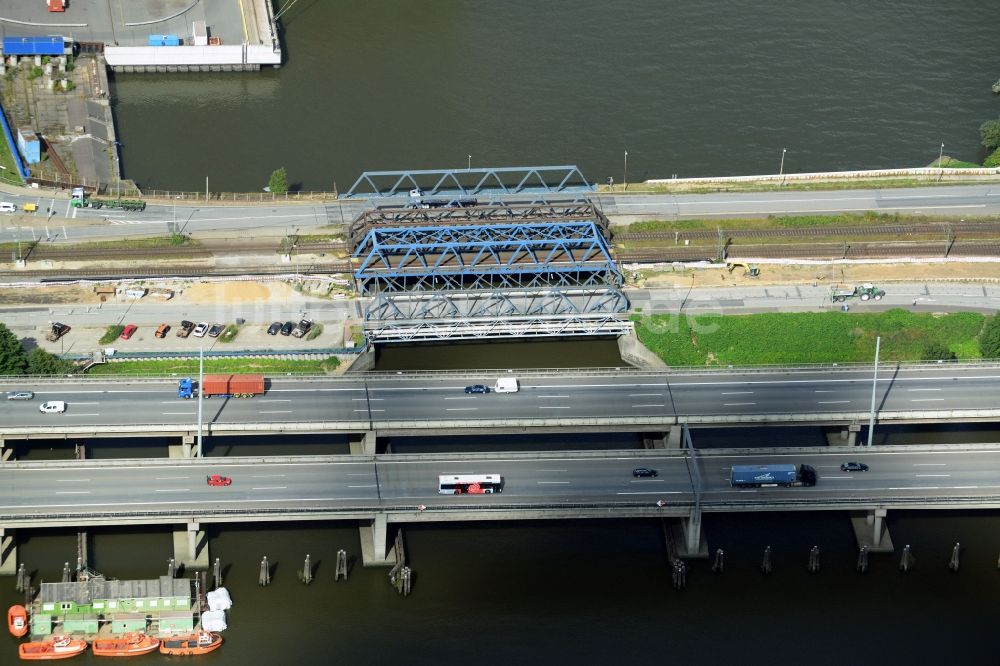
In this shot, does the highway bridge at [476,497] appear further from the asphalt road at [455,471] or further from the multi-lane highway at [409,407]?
the multi-lane highway at [409,407]

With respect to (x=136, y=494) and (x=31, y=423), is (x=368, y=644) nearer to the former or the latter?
(x=136, y=494)

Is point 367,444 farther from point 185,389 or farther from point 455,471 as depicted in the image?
point 185,389

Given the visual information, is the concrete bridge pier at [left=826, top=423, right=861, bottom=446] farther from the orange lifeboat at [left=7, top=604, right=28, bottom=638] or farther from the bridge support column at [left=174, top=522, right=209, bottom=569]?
the orange lifeboat at [left=7, top=604, right=28, bottom=638]

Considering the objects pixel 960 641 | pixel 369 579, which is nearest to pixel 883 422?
pixel 960 641

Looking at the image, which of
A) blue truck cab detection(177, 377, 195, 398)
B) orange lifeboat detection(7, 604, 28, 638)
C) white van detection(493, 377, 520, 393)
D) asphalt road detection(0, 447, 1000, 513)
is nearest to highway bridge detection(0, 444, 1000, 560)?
asphalt road detection(0, 447, 1000, 513)

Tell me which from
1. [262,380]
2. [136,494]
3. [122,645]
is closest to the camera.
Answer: [122,645]
